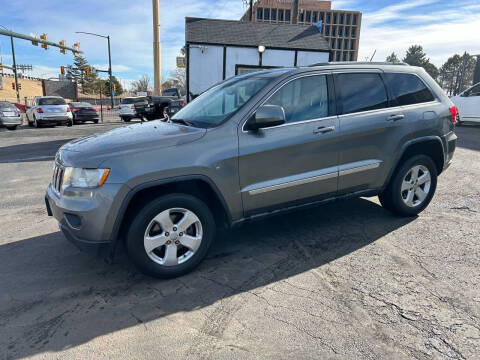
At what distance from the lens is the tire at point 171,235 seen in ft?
9.55

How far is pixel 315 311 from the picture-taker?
267cm

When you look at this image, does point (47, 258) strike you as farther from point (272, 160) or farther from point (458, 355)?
point (458, 355)

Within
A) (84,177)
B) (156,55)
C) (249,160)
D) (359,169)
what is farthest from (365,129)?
(156,55)

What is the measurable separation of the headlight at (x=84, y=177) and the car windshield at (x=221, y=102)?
1048 millimetres

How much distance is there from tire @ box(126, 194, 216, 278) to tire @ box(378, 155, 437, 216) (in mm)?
2385

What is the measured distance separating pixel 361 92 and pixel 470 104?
1398cm

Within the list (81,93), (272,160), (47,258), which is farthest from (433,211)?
(81,93)

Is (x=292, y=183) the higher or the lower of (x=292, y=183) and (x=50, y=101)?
the lower

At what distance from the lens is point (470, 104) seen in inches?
587

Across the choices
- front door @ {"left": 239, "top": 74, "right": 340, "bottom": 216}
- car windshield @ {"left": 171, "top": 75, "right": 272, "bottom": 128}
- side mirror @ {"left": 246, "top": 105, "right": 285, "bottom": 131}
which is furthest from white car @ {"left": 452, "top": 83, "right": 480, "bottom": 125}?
side mirror @ {"left": 246, "top": 105, "right": 285, "bottom": 131}

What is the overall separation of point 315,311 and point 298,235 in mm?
1445

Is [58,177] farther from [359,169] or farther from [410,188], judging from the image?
[410,188]

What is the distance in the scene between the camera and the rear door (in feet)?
12.5

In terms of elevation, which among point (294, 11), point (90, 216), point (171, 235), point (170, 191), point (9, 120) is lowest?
point (171, 235)
